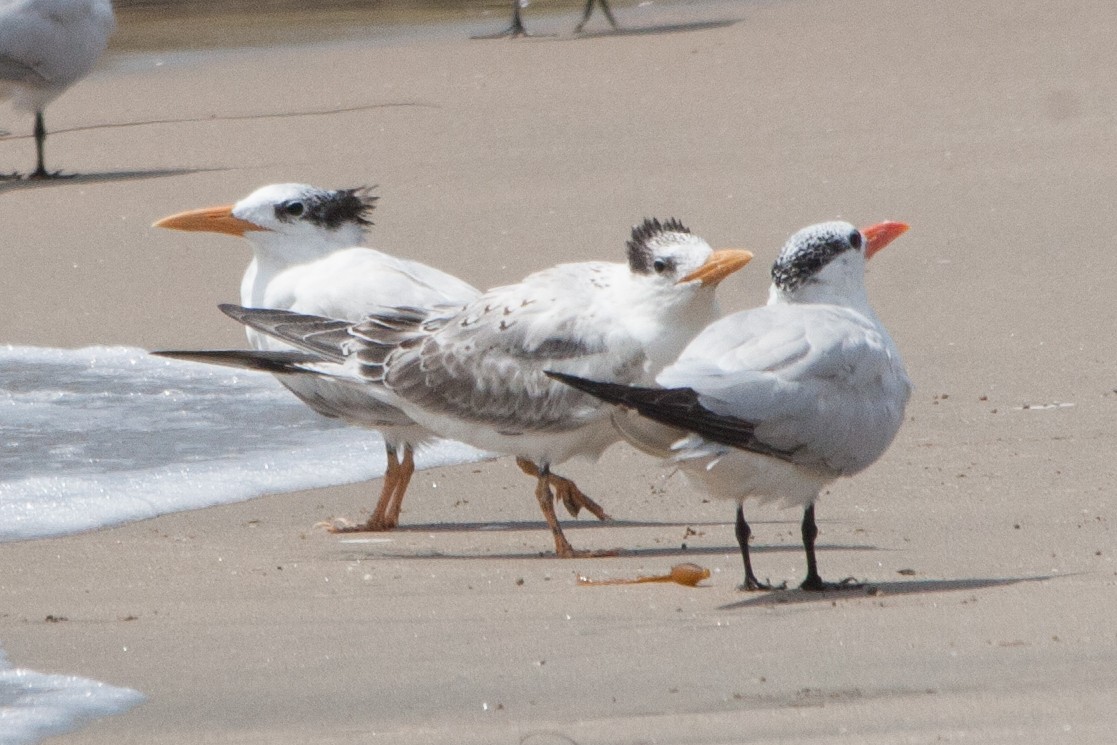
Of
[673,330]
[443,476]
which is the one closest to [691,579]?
[673,330]

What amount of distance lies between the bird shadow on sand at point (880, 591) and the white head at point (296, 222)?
2.49m

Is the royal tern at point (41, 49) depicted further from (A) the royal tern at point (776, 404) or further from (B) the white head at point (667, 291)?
(A) the royal tern at point (776, 404)

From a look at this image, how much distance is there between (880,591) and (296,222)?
2713 millimetres

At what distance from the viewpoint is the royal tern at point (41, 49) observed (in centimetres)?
1191

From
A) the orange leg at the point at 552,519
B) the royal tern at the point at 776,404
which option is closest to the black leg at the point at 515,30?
the orange leg at the point at 552,519

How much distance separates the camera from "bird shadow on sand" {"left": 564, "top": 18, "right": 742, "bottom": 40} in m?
15.6

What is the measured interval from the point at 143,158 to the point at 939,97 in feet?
15.8

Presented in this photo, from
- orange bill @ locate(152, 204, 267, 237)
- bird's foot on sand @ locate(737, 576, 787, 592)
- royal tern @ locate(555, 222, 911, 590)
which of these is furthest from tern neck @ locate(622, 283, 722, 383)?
orange bill @ locate(152, 204, 267, 237)

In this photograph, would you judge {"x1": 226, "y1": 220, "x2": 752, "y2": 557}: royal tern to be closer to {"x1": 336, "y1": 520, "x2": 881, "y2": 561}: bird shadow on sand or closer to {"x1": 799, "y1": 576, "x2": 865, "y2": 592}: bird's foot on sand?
Answer: {"x1": 336, "y1": 520, "x2": 881, "y2": 561}: bird shadow on sand

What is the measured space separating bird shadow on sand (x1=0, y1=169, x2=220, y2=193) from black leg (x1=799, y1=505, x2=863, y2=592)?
25.4 feet

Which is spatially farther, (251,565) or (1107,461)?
(1107,461)

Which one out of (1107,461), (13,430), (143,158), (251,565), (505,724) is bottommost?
(143,158)

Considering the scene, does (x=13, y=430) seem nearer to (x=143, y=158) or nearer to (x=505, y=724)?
(x=505, y=724)

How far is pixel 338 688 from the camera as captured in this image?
350 centimetres
